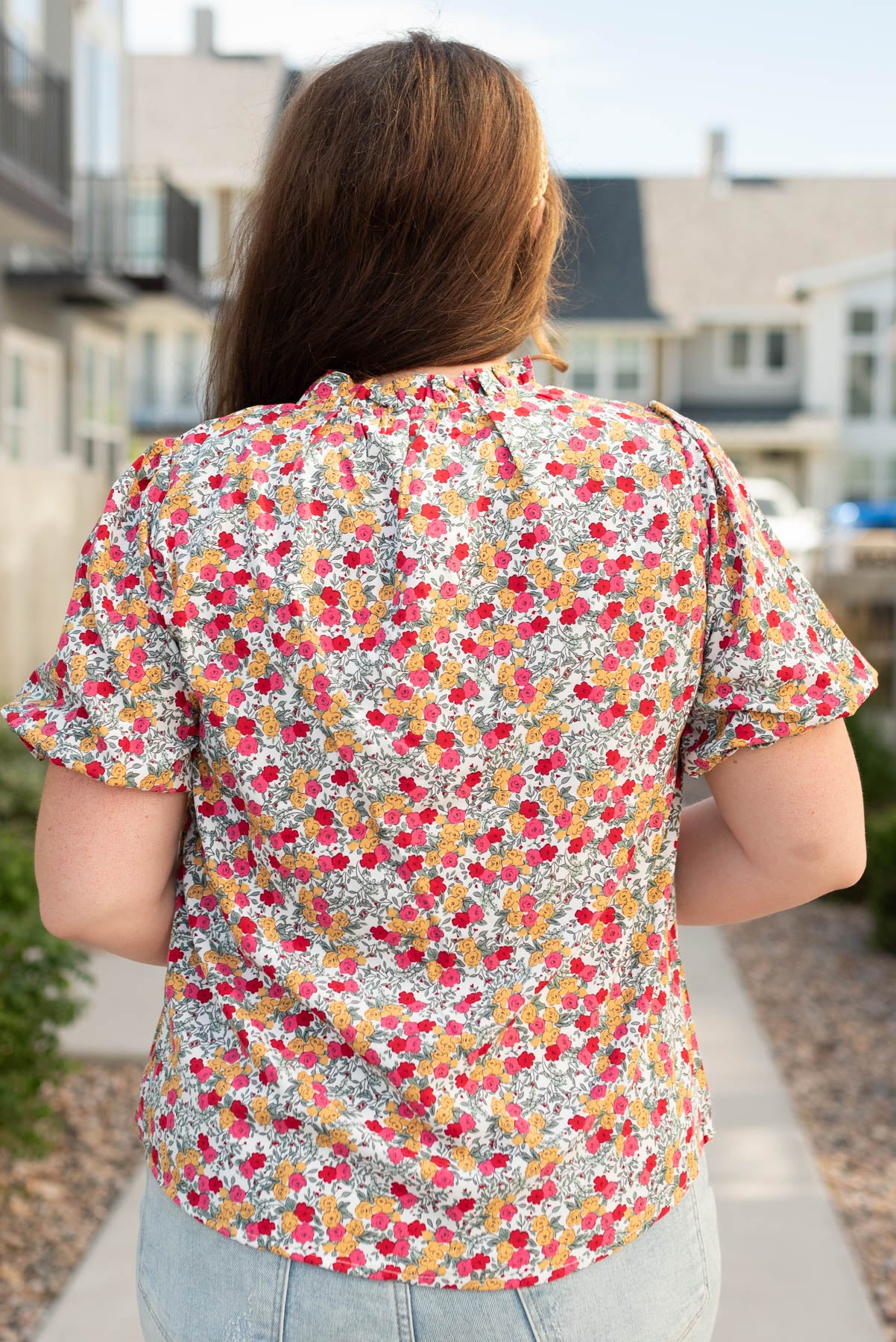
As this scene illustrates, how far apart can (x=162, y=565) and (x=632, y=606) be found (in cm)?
38

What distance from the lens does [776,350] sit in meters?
30.1

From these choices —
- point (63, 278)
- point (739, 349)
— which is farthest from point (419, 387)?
point (739, 349)

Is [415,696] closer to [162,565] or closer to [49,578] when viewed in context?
[162,565]

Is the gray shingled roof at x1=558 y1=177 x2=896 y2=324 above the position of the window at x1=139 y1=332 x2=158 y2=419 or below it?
above

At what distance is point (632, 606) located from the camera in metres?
1.09

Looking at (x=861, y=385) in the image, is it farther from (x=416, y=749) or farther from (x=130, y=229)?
(x=416, y=749)

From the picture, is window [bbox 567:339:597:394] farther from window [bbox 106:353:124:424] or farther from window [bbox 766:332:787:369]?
window [bbox 106:353:124:424]

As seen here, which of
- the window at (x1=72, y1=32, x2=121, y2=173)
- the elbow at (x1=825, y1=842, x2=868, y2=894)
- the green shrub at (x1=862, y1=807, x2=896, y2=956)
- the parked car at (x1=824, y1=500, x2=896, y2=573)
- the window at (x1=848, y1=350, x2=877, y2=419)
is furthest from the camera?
the window at (x1=848, y1=350, x2=877, y2=419)

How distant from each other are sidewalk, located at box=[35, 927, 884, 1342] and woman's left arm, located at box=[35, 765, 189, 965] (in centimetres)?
200

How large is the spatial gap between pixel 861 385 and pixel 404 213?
29.3m

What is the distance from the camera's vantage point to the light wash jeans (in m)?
1.09

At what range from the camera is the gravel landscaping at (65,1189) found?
2.98 meters

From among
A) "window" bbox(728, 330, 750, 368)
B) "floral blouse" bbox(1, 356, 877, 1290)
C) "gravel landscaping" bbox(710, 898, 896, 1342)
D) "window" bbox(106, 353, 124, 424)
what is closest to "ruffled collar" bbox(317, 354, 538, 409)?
"floral blouse" bbox(1, 356, 877, 1290)

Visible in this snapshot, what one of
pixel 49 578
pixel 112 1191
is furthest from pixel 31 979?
pixel 49 578
